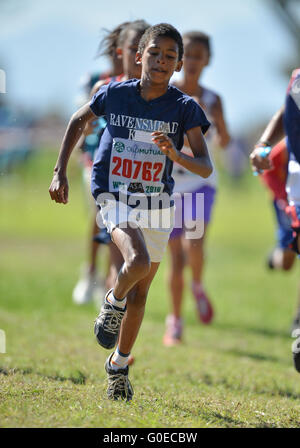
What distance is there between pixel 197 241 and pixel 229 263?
6898 mm

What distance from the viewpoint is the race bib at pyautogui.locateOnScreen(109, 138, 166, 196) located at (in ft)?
13.2

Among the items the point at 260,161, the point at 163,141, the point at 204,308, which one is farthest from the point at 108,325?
the point at 204,308

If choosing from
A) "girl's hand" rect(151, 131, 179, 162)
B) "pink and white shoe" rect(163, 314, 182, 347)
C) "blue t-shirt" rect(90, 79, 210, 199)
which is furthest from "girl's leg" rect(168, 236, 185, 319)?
"girl's hand" rect(151, 131, 179, 162)

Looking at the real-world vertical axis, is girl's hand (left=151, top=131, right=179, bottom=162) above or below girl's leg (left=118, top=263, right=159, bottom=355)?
above

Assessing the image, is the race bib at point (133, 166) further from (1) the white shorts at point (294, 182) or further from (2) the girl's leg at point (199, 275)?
(2) the girl's leg at point (199, 275)

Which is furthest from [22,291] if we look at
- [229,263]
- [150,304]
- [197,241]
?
[229,263]

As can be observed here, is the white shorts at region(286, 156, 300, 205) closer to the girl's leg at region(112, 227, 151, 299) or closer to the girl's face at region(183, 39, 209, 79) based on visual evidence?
the girl's leg at region(112, 227, 151, 299)

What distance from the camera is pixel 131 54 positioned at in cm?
498

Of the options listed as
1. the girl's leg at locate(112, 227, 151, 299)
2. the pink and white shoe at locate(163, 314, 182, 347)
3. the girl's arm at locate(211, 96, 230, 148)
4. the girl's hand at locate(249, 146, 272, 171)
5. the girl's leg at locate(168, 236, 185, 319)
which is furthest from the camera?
the girl's leg at locate(168, 236, 185, 319)

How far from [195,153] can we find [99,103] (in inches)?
25.7

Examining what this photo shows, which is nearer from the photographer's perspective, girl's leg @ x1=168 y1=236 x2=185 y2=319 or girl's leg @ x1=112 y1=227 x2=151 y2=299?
girl's leg @ x1=112 y1=227 x2=151 y2=299

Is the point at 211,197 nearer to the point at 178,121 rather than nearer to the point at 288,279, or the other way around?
the point at 178,121

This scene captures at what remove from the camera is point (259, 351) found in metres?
6.79

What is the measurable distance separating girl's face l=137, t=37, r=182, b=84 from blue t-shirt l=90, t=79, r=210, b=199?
0.11m
